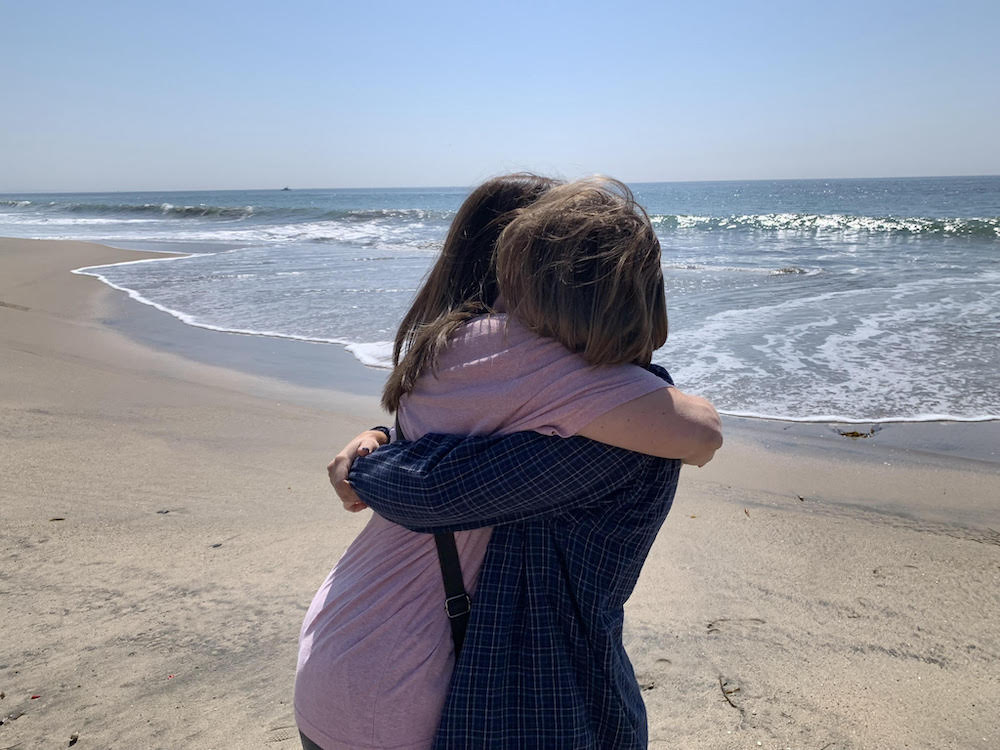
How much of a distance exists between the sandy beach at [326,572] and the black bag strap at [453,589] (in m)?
1.70

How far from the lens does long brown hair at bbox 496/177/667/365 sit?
1.13 m

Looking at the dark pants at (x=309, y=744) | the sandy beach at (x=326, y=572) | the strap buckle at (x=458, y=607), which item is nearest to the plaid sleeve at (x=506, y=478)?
the strap buckle at (x=458, y=607)

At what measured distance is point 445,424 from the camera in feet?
4.15

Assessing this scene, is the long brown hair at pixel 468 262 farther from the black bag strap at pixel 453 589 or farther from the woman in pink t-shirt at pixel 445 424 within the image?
the black bag strap at pixel 453 589

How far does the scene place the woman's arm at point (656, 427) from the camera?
Answer: 1133mm

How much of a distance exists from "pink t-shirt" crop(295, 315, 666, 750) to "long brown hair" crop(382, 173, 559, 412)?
6cm

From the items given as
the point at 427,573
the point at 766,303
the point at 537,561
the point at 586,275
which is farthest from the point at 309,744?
the point at 766,303

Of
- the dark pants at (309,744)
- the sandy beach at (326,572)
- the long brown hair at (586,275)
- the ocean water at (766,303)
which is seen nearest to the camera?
the long brown hair at (586,275)

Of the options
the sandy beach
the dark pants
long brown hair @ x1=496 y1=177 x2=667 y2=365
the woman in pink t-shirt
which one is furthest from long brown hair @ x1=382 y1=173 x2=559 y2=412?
the sandy beach

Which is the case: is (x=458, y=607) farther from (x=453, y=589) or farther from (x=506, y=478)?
(x=506, y=478)

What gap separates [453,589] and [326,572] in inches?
104

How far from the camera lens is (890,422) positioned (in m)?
6.21

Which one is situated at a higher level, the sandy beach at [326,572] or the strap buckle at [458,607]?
the strap buckle at [458,607]

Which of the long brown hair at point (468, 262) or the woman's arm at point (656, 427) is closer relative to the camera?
the woman's arm at point (656, 427)
